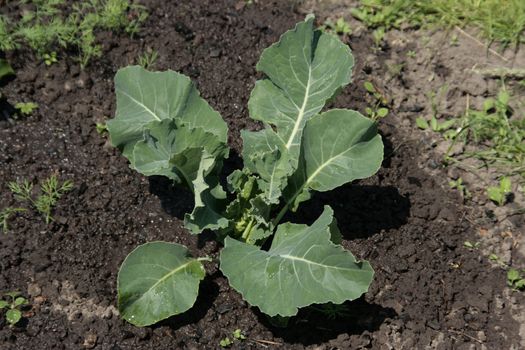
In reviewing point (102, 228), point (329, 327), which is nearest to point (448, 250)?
point (329, 327)

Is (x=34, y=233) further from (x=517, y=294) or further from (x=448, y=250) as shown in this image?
(x=517, y=294)

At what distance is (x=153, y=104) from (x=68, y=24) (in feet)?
3.83

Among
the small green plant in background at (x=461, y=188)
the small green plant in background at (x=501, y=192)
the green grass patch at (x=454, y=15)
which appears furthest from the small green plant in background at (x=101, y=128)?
the small green plant in background at (x=501, y=192)

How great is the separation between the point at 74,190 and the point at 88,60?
911mm

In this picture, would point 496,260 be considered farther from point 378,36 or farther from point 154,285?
point 154,285

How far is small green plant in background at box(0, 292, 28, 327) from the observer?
11.5 ft

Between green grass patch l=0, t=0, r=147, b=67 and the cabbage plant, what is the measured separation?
3.03ft

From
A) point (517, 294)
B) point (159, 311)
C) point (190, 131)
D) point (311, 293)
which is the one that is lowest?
point (517, 294)

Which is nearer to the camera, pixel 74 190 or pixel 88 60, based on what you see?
pixel 74 190

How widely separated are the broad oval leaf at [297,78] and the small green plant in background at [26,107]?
130 cm

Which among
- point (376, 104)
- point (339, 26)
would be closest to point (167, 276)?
point (376, 104)

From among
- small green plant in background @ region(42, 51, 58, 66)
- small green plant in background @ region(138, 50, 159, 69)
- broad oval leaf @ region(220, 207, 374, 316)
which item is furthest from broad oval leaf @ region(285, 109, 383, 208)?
small green plant in background @ region(42, 51, 58, 66)

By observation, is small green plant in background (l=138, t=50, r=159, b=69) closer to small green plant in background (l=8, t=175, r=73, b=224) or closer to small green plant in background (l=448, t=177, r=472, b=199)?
small green plant in background (l=8, t=175, r=73, b=224)

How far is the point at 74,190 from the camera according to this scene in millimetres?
3953
